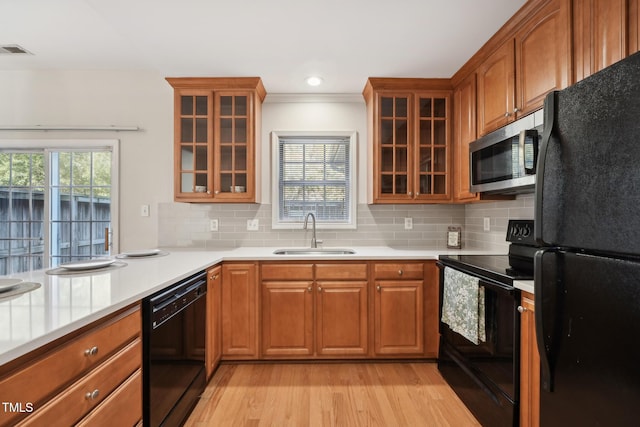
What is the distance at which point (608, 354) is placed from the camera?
91 cm

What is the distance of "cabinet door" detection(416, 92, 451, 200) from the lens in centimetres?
282

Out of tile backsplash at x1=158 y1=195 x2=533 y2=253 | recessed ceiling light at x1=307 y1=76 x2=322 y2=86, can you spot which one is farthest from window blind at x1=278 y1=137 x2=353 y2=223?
recessed ceiling light at x1=307 y1=76 x2=322 y2=86

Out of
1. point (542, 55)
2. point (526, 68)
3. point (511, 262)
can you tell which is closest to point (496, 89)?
point (526, 68)

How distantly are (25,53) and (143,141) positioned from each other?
43.4 inches

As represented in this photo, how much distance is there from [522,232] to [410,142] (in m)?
1.21

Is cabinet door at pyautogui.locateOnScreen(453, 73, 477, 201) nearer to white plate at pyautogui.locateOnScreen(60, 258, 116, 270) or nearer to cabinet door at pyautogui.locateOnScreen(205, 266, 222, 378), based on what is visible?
cabinet door at pyautogui.locateOnScreen(205, 266, 222, 378)

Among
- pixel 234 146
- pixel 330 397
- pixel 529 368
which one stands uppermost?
pixel 234 146

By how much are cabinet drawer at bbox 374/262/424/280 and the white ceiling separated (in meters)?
1.60

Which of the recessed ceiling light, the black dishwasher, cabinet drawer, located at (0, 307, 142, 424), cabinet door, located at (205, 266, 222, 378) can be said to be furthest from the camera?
the recessed ceiling light

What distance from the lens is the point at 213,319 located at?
2.26 metres

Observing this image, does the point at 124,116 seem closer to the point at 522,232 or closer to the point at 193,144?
the point at 193,144

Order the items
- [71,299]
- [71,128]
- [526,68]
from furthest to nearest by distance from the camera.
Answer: [71,128] < [526,68] < [71,299]

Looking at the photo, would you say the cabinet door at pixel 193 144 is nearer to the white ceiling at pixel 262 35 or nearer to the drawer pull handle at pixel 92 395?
the white ceiling at pixel 262 35

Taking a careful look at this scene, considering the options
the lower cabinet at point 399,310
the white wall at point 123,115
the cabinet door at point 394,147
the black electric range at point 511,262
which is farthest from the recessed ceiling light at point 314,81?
the black electric range at point 511,262
